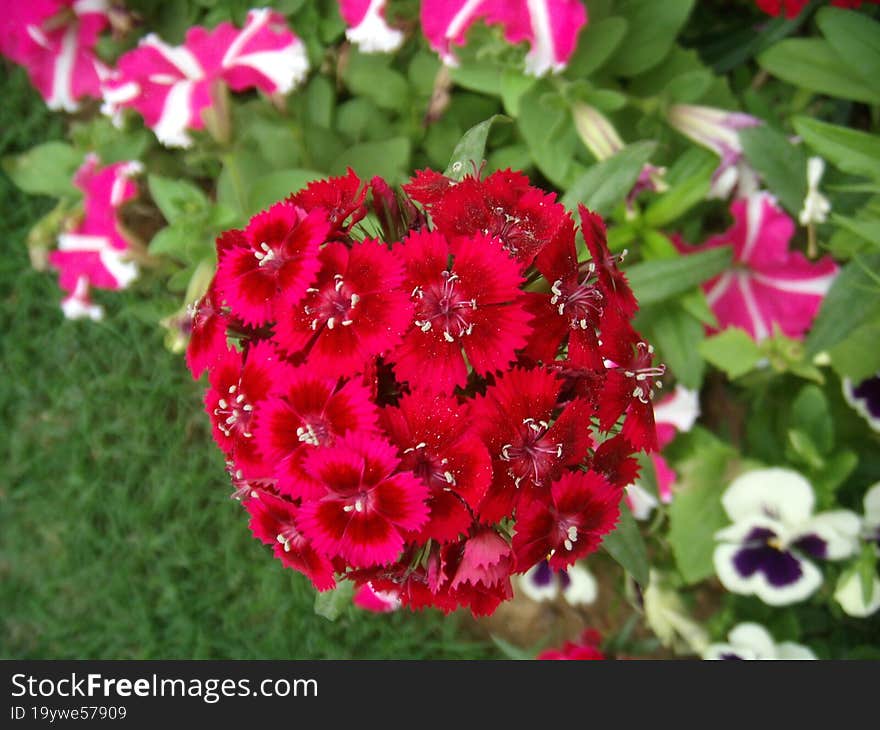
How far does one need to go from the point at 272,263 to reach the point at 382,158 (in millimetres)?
908

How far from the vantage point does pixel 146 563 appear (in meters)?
2.18

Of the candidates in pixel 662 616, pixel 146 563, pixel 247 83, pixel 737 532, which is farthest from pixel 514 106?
pixel 146 563

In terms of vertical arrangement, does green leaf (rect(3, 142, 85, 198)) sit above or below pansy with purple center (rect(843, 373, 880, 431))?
above

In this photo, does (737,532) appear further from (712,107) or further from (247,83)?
(247,83)

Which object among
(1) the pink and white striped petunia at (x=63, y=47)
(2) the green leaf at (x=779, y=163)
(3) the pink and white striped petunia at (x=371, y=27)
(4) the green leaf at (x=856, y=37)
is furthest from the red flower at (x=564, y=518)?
(1) the pink and white striped petunia at (x=63, y=47)

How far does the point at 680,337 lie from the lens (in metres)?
1.57

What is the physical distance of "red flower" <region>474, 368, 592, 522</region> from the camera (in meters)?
0.81

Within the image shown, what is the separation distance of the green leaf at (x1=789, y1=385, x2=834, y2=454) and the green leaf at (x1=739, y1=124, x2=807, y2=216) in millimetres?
352

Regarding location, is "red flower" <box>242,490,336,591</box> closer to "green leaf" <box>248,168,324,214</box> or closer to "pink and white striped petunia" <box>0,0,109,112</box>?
"green leaf" <box>248,168,324,214</box>

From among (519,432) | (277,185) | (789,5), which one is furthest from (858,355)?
(277,185)

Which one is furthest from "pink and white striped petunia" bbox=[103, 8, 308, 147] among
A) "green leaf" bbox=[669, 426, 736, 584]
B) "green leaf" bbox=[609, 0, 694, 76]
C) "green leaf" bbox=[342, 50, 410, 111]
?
"green leaf" bbox=[669, 426, 736, 584]

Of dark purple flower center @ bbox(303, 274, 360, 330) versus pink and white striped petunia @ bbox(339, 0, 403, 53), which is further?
pink and white striped petunia @ bbox(339, 0, 403, 53)

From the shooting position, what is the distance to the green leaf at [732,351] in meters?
1.54
